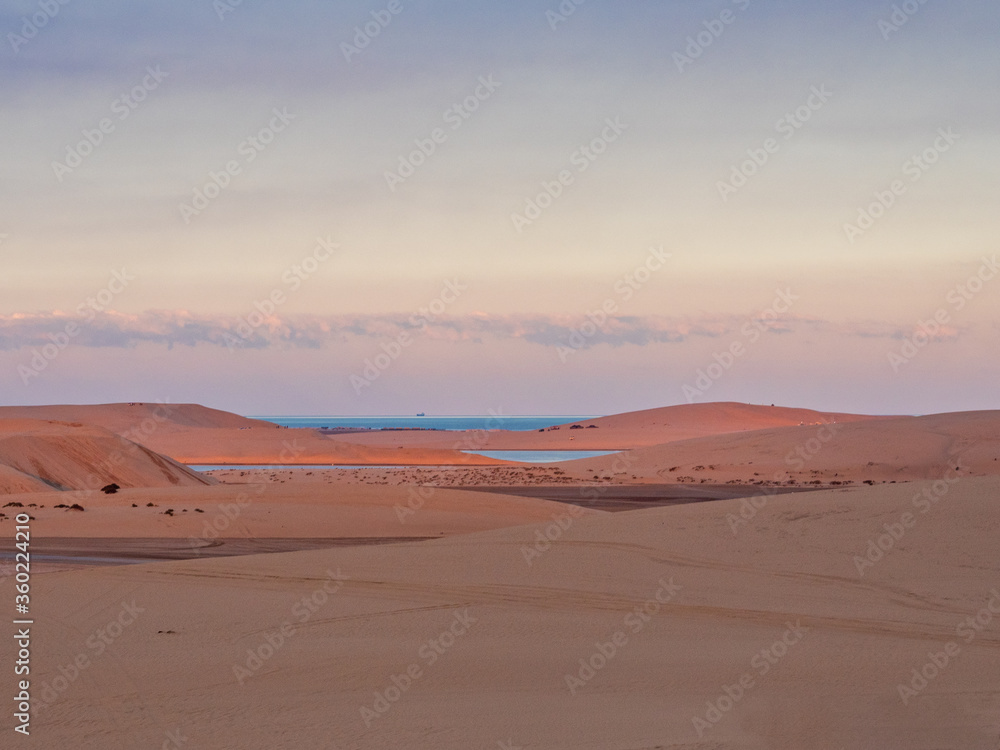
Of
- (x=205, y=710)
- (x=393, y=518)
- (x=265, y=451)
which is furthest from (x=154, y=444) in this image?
(x=205, y=710)

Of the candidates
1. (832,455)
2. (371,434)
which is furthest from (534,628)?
(371,434)

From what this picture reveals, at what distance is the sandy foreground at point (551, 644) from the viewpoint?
5738 millimetres

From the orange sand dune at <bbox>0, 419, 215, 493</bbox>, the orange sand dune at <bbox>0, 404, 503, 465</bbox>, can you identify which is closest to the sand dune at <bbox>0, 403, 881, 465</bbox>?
the orange sand dune at <bbox>0, 404, 503, 465</bbox>

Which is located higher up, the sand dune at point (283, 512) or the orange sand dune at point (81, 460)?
the orange sand dune at point (81, 460)

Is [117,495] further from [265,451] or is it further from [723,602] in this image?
[265,451]

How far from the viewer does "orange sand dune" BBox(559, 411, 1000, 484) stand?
3366 centimetres

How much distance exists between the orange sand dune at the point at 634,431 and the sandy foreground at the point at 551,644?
52.9 metres

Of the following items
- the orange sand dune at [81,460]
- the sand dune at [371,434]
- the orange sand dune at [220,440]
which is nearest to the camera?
the orange sand dune at [81,460]

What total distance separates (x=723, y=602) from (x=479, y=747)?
4.74m

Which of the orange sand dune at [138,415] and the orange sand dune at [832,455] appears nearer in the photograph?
the orange sand dune at [832,455]

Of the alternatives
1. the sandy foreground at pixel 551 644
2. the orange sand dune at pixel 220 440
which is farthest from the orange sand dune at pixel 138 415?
the sandy foreground at pixel 551 644

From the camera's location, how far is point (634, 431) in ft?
248

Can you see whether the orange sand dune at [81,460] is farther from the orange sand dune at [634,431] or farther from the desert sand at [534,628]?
the orange sand dune at [634,431]

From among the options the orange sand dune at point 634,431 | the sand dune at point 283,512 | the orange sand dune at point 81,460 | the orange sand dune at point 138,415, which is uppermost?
the orange sand dune at point 138,415
